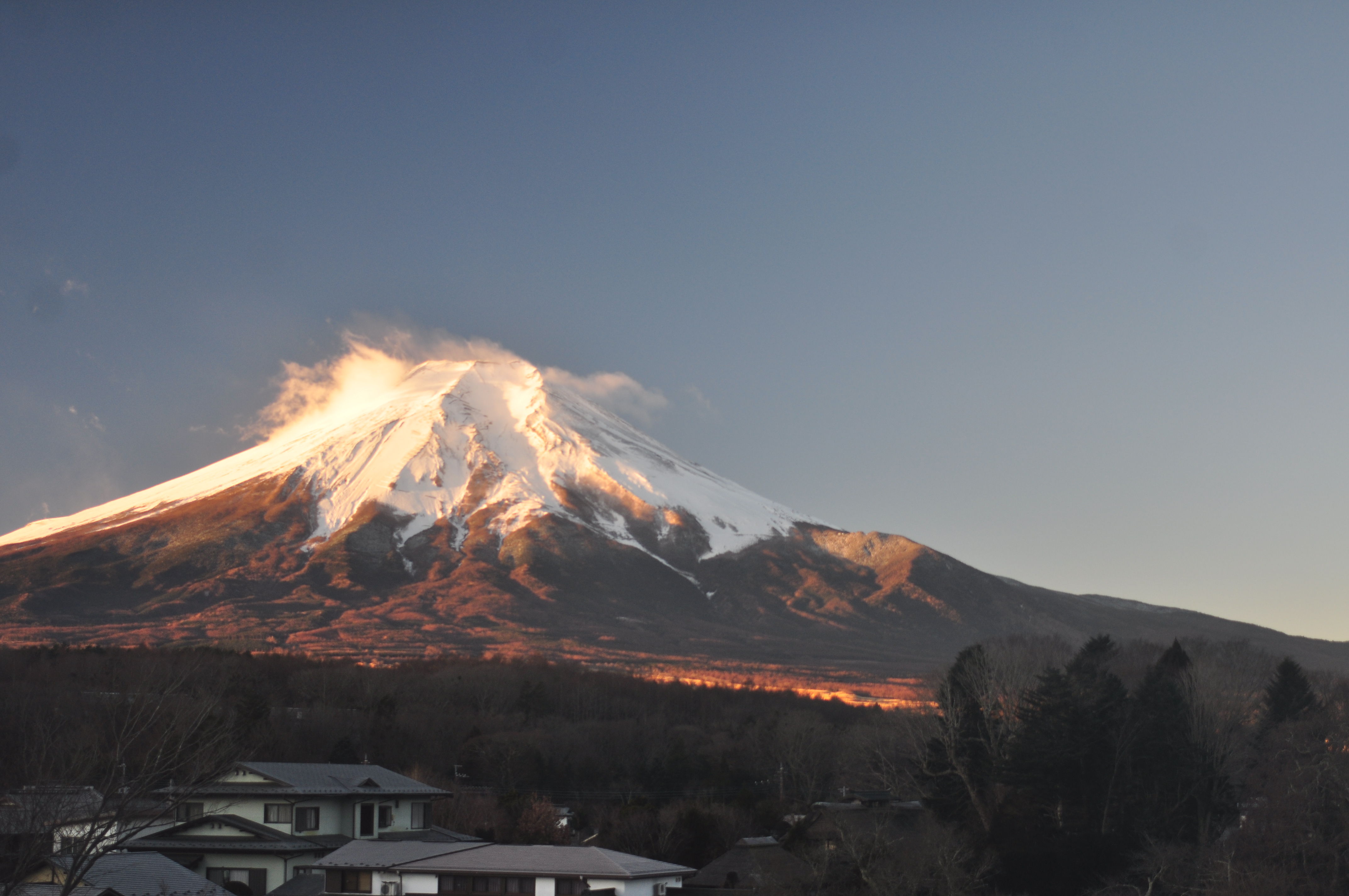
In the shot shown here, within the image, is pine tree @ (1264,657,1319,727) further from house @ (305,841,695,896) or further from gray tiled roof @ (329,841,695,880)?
house @ (305,841,695,896)

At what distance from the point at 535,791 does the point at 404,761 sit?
10.2 meters

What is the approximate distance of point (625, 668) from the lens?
13812 centimetres

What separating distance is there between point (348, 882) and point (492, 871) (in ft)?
15.5

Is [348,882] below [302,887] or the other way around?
the other way around

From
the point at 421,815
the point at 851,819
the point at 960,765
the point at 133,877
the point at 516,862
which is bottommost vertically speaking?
the point at 851,819

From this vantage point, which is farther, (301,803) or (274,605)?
(274,605)

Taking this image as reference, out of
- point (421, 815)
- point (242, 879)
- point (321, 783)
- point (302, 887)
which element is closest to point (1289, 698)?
point (421, 815)

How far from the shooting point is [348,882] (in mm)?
36844

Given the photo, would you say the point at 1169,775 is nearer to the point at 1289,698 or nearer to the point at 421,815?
the point at 1289,698

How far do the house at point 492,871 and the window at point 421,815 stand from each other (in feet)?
27.4

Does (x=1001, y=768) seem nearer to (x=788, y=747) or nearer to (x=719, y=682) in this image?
(x=788, y=747)

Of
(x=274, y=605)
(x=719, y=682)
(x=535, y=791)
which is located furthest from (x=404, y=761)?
(x=274, y=605)

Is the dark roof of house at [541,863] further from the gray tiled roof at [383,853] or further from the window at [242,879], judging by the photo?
the window at [242,879]

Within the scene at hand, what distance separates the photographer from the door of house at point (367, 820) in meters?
43.4
